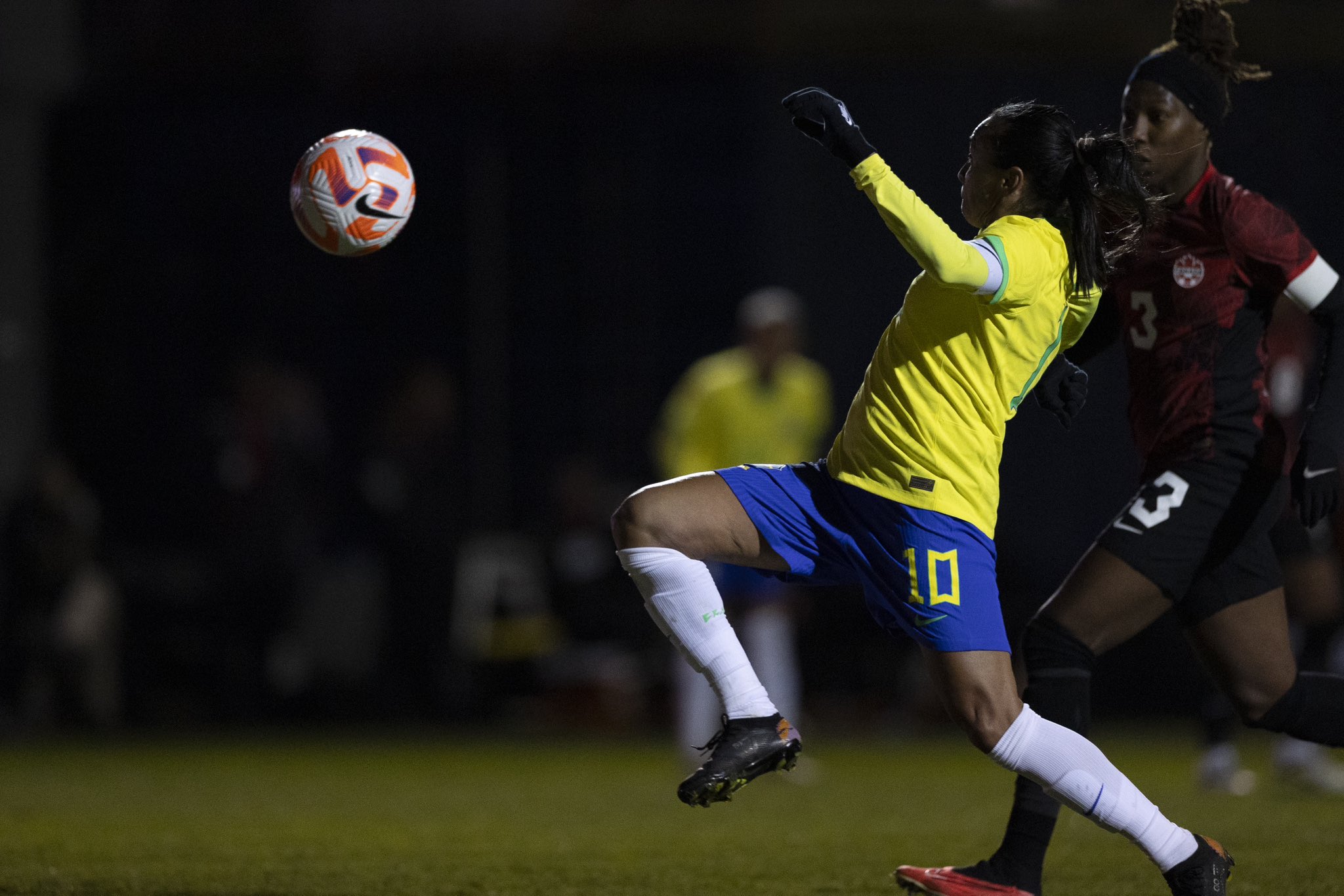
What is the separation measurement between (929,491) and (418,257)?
12.5 meters

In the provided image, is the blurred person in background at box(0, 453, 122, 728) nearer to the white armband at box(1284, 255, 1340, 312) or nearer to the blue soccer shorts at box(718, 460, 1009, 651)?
the blue soccer shorts at box(718, 460, 1009, 651)

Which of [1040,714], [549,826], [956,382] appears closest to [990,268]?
[956,382]

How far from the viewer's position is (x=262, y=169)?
1655 cm

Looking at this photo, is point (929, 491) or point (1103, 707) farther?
point (1103, 707)

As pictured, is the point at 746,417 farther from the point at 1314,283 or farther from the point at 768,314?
→ the point at 1314,283

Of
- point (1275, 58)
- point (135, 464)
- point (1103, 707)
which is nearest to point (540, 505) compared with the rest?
point (135, 464)

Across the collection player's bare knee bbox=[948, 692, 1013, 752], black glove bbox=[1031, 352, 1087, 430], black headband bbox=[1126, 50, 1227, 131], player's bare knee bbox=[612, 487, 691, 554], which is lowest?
player's bare knee bbox=[948, 692, 1013, 752]

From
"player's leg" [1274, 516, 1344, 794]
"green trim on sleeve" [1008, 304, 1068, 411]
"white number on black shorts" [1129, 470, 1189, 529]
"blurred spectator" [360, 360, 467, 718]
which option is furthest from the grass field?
"blurred spectator" [360, 360, 467, 718]

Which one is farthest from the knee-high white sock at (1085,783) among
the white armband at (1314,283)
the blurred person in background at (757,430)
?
the blurred person in background at (757,430)

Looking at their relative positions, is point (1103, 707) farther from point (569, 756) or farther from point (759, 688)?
point (759, 688)

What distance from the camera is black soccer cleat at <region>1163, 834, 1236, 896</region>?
436 cm

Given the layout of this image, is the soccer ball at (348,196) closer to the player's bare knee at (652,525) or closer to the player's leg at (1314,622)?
the player's bare knee at (652,525)

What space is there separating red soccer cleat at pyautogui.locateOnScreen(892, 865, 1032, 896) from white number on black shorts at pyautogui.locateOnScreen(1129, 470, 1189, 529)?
3.49ft

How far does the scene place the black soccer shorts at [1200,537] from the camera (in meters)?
4.91
